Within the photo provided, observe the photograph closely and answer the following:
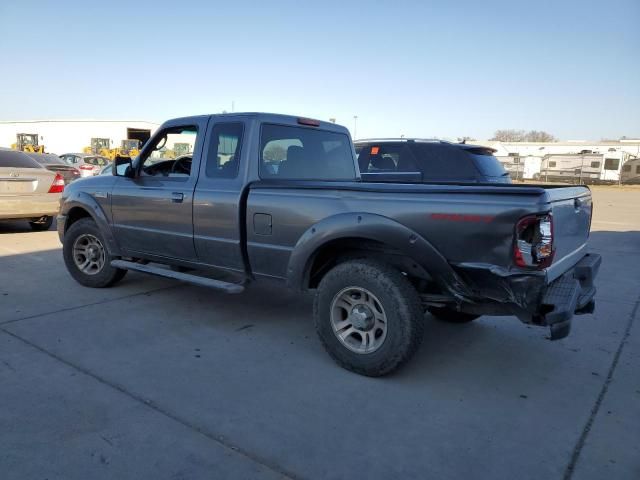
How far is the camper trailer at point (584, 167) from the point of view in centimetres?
3850

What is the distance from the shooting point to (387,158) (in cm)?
816

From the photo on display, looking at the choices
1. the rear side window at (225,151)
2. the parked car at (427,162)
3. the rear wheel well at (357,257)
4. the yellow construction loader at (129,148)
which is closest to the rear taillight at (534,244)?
the rear wheel well at (357,257)

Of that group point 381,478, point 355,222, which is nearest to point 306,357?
point 355,222

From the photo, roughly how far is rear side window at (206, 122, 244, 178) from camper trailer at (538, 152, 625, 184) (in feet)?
126

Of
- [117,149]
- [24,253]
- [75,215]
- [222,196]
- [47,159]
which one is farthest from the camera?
[117,149]

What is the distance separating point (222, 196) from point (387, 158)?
4.48 metres

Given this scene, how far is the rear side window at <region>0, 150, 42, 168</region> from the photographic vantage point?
29.1 ft

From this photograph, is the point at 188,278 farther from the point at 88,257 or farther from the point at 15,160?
the point at 15,160

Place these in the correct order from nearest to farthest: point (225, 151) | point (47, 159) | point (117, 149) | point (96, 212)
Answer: point (225, 151) → point (96, 212) → point (47, 159) → point (117, 149)

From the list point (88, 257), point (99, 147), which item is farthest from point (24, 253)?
point (99, 147)

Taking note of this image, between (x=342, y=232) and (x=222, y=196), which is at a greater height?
(x=222, y=196)

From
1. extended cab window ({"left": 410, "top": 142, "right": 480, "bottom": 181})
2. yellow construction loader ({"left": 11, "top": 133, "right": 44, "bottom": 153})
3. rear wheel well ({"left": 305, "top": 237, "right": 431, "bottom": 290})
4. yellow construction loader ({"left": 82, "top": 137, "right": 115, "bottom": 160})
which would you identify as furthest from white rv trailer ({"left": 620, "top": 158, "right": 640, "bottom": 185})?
yellow construction loader ({"left": 11, "top": 133, "right": 44, "bottom": 153})

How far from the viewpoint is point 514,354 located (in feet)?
13.4

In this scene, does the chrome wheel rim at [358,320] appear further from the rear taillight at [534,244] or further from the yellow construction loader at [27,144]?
the yellow construction loader at [27,144]
